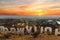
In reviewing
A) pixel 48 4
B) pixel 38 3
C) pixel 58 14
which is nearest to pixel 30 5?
pixel 38 3

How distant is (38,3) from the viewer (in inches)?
82.0

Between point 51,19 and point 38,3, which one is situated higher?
point 38,3

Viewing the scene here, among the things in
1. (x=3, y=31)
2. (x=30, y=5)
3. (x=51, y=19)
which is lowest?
(x=3, y=31)

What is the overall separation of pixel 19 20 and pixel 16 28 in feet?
0.38

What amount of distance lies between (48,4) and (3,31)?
2.27ft

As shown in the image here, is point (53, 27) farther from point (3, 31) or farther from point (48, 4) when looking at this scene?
point (3, 31)

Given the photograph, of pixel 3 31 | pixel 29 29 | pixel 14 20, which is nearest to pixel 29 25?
pixel 29 29

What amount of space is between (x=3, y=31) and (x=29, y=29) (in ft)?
1.15

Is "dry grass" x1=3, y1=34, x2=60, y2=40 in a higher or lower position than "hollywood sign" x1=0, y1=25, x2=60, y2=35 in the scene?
lower

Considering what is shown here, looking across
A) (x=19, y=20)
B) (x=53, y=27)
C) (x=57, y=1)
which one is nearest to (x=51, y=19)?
(x=53, y=27)

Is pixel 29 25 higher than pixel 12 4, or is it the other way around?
pixel 12 4

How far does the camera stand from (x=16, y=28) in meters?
2.11

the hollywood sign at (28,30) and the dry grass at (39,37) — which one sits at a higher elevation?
the hollywood sign at (28,30)

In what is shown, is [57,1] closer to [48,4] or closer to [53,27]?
[48,4]
